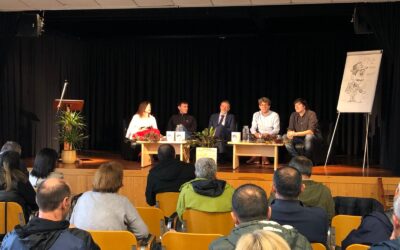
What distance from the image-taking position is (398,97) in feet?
23.6

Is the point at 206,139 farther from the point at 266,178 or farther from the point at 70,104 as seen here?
the point at 70,104

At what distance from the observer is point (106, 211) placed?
3.41 m

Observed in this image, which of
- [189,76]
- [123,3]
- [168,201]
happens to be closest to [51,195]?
[168,201]

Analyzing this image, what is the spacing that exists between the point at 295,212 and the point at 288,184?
0.57 ft

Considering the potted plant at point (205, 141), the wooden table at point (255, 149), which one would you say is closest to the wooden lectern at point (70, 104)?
the potted plant at point (205, 141)

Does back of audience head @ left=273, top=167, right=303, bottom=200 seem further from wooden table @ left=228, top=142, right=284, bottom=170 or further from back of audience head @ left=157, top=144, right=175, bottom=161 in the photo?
wooden table @ left=228, top=142, right=284, bottom=170

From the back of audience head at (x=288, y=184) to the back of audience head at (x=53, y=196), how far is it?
1.30 m

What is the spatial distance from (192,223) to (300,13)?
5543 mm

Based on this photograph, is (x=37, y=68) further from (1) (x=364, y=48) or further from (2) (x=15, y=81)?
(1) (x=364, y=48)

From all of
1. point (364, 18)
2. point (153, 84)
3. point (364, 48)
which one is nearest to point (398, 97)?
point (364, 18)

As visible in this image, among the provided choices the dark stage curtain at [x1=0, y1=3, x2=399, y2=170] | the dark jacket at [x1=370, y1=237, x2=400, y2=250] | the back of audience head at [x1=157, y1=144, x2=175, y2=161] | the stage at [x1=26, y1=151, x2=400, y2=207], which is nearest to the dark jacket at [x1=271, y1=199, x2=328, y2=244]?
the dark jacket at [x1=370, y1=237, x2=400, y2=250]

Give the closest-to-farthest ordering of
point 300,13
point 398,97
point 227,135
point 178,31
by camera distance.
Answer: point 398,97 → point 300,13 → point 227,135 → point 178,31

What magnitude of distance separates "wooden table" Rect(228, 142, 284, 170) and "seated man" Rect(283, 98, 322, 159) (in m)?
0.43

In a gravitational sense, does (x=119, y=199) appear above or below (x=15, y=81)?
below
